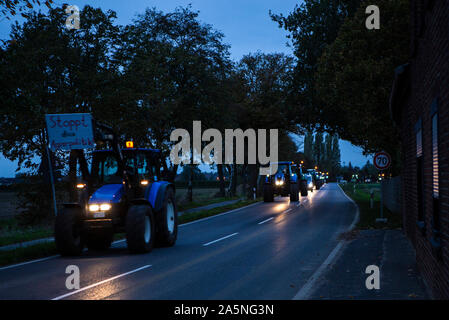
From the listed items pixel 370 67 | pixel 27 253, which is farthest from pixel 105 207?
pixel 370 67

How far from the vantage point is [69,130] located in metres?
12.5

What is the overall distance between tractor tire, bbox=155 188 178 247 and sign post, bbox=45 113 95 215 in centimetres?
319

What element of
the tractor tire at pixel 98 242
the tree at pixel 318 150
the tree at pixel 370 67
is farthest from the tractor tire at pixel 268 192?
the tree at pixel 318 150

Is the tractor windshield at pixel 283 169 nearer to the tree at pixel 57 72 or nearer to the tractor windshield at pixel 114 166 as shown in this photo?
the tree at pixel 57 72

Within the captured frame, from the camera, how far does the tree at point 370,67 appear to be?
73.9ft

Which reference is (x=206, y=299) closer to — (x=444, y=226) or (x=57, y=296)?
(x=57, y=296)

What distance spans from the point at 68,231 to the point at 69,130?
→ 232 centimetres

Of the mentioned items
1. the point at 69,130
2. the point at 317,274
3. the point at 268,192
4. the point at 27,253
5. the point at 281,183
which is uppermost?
the point at 69,130

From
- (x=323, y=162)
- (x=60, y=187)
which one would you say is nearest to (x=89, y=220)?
(x=60, y=187)

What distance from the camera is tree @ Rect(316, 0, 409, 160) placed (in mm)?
22516

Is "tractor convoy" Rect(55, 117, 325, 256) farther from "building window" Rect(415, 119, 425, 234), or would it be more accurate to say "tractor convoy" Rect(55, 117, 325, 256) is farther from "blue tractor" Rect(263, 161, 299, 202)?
"blue tractor" Rect(263, 161, 299, 202)

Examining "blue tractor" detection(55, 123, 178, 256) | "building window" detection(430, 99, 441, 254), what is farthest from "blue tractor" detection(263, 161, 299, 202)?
"building window" detection(430, 99, 441, 254)

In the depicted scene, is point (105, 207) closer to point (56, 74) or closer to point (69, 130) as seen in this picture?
point (69, 130)

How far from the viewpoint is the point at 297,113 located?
113 feet
